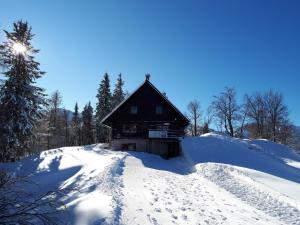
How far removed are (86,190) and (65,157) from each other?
1267 cm

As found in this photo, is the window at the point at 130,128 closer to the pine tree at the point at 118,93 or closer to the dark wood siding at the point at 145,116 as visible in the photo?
the dark wood siding at the point at 145,116

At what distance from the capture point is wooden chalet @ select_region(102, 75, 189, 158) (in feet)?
106

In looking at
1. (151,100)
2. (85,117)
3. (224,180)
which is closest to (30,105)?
(151,100)

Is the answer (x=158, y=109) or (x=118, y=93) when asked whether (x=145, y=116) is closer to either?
(x=158, y=109)

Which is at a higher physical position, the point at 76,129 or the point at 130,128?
the point at 76,129

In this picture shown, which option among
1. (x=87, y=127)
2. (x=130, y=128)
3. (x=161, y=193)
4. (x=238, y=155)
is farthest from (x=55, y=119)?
(x=161, y=193)

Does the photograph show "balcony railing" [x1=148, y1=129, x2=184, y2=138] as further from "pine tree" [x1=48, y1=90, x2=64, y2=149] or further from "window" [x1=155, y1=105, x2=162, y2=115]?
"pine tree" [x1=48, y1=90, x2=64, y2=149]

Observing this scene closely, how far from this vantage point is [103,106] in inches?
1897

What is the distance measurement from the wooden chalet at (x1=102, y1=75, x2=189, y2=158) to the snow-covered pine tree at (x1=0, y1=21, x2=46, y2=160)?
27.2 feet

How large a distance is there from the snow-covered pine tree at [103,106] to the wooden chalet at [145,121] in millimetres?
14609

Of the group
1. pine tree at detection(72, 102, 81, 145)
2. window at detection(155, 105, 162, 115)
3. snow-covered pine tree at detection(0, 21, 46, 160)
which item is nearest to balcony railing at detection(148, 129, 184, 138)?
window at detection(155, 105, 162, 115)

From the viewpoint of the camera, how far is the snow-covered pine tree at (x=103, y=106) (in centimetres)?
4803

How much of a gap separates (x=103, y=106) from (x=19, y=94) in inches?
878

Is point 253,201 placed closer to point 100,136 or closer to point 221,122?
point 100,136
